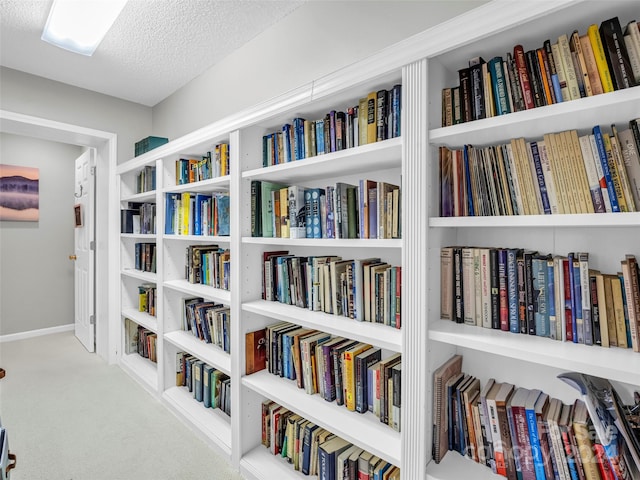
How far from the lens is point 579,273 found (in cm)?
91

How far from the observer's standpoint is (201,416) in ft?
6.64

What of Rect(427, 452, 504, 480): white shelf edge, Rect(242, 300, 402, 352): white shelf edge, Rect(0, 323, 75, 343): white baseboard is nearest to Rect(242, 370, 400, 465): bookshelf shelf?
Rect(427, 452, 504, 480): white shelf edge

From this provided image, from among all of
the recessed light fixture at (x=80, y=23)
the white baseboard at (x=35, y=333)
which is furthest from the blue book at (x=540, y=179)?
the white baseboard at (x=35, y=333)

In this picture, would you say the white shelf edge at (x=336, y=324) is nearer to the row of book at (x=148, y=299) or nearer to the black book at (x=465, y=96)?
the black book at (x=465, y=96)

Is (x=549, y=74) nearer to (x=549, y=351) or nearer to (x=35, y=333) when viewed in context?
(x=549, y=351)

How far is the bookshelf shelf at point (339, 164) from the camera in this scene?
1.18 meters

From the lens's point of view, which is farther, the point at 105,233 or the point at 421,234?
the point at 105,233

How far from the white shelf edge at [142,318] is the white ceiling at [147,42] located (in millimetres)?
1924

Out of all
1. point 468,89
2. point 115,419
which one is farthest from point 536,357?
point 115,419

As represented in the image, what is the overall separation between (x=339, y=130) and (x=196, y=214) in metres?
1.20

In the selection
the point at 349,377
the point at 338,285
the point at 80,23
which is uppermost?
the point at 80,23

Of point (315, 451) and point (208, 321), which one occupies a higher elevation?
point (208, 321)

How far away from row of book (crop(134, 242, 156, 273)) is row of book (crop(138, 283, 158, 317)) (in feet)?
0.57

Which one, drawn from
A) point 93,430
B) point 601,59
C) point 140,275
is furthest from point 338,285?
point 140,275
